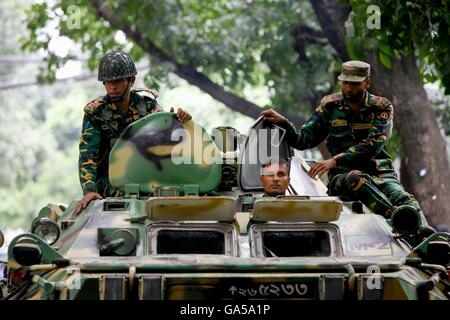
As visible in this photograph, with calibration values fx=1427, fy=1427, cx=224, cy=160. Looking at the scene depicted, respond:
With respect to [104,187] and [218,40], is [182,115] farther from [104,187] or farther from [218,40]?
[218,40]

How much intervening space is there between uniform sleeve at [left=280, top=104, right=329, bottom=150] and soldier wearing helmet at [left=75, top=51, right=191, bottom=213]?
4.44 feet

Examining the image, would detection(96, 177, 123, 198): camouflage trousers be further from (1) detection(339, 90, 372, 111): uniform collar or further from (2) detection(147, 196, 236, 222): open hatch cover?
(1) detection(339, 90, 372, 111): uniform collar

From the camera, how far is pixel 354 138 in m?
13.5

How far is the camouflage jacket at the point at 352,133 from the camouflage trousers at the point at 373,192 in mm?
248

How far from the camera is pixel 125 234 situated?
11297mm

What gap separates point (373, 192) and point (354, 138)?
2.90ft

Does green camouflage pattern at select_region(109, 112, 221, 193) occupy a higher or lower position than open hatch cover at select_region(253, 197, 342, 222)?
higher

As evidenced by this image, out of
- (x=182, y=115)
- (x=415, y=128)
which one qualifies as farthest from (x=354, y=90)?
(x=415, y=128)

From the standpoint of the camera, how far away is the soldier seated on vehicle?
496 inches

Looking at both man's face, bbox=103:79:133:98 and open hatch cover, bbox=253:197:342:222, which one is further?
man's face, bbox=103:79:133:98

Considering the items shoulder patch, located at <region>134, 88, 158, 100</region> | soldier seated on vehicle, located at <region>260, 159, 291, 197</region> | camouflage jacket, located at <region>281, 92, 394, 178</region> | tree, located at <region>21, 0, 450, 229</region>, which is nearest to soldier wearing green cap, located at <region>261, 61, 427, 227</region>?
camouflage jacket, located at <region>281, 92, 394, 178</region>

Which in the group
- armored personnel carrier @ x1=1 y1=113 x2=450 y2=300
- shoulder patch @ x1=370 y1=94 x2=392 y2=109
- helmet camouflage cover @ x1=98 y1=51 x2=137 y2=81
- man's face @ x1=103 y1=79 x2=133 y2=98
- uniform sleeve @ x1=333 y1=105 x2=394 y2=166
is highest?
helmet camouflage cover @ x1=98 y1=51 x2=137 y2=81

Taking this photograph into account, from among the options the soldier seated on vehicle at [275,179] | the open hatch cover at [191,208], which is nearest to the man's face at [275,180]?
the soldier seated on vehicle at [275,179]

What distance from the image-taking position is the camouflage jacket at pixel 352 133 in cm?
1327
